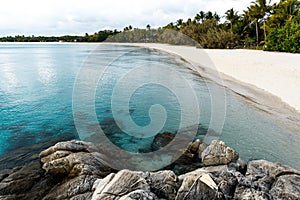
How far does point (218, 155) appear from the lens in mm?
6949

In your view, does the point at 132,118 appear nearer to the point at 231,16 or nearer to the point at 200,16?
the point at 231,16

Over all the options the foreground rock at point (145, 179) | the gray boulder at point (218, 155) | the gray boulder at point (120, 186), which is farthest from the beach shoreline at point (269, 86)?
the gray boulder at point (120, 186)

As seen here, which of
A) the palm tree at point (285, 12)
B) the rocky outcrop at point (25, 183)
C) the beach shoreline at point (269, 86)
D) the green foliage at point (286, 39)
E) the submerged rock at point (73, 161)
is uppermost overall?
the palm tree at point (285, 12)

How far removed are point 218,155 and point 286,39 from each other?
30.2 m

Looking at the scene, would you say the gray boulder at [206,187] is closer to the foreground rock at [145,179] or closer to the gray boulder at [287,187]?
the foreground rock at [145,179]

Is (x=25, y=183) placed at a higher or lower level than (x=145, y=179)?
lower

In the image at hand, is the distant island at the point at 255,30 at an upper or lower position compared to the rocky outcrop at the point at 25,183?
upper

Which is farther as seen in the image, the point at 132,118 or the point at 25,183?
the point at 132,118

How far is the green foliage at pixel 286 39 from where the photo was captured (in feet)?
97.3

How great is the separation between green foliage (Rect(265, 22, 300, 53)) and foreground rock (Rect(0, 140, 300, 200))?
28.5 metres

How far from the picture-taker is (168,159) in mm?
7859

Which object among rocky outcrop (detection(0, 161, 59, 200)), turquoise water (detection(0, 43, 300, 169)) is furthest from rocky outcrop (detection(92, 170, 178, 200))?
turquoise water (detection(0, 43, 300, 169))

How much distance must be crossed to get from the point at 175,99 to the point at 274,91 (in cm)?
620

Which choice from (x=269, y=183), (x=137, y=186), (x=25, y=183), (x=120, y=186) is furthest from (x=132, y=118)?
(x=269, y=183)
